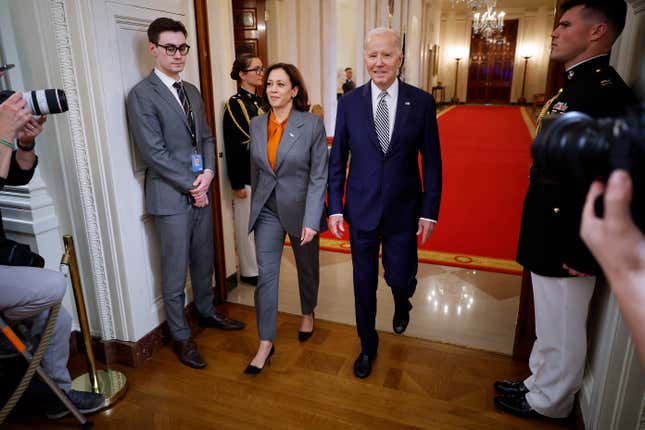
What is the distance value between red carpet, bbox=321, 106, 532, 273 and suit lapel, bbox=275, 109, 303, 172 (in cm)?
212

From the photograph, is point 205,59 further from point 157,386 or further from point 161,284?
Result: point 157,386

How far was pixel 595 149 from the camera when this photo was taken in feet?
2.60

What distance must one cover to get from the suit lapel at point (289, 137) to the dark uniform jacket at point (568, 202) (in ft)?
3.81

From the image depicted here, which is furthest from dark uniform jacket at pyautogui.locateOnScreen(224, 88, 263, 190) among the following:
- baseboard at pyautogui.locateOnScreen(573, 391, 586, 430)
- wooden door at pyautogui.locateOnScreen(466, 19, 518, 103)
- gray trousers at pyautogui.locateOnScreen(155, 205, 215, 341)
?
wooden door at pyautogui.locateOnScreen(466, 19, 518, 103)

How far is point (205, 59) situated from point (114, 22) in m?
0.69

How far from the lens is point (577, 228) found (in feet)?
6.03

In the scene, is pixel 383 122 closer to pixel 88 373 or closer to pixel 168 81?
pixel 168 81

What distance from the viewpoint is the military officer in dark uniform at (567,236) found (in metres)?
1.76

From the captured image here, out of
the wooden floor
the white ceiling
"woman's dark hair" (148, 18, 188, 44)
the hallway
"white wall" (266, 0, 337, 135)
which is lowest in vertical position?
the wooden floor

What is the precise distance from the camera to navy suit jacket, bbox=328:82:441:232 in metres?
2.28

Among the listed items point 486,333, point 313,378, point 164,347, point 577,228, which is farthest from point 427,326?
point 164,347

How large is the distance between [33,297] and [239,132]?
1712mm

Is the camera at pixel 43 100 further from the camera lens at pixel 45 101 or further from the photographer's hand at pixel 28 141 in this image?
the photographer's hand at pixel 28 141

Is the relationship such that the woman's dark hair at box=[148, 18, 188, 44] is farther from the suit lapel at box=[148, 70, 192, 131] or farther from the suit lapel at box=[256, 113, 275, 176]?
the suit lapel at box=[256, 113, 275, 176]
